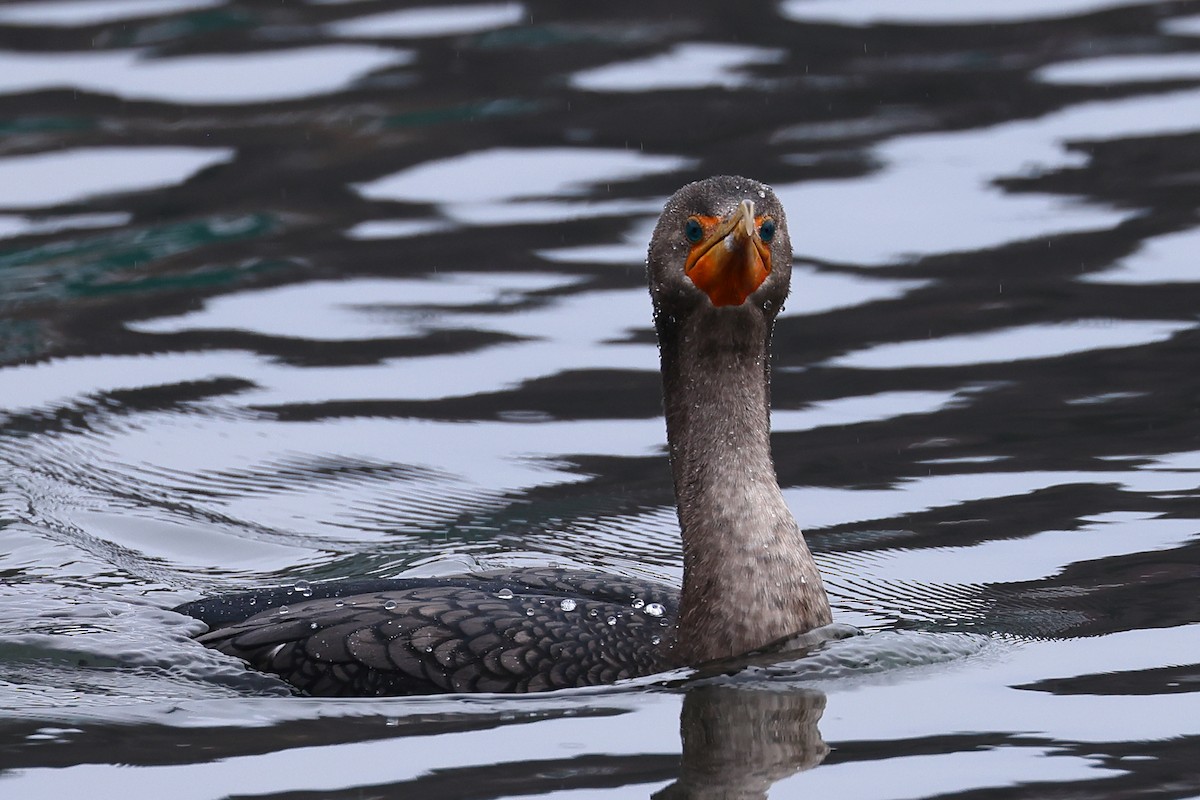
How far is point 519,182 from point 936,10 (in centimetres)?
385

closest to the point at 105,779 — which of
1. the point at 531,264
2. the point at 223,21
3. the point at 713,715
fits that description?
the point at 713,715

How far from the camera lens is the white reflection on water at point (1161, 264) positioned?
10469mm

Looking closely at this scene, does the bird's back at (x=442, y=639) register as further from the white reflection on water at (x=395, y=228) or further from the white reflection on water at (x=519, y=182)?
the white reflection on water at (x=519, y=182)

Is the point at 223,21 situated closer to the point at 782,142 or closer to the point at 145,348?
the point at 782,142

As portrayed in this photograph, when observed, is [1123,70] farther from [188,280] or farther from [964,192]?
[188,280]

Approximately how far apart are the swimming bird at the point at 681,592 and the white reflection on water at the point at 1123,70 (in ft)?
24.6

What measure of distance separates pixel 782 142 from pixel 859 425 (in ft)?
14.0

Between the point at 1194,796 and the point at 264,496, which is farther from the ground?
the point at 264,496

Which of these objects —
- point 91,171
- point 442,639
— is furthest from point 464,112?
point 442,639

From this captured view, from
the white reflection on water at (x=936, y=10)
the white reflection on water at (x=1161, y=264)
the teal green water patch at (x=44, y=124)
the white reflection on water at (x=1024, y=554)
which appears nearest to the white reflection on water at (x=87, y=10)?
the teal green water patch at (x=44, y=124)

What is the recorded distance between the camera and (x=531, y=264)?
1119 cm

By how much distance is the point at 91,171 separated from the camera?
510 inches

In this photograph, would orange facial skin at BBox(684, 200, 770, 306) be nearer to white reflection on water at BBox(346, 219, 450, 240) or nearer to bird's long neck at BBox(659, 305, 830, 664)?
bird's long neck at BBox(659, 305, 830, 664)

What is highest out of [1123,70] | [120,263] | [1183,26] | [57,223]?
[1183,26]
